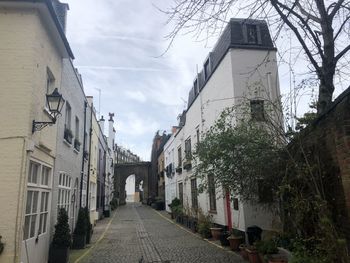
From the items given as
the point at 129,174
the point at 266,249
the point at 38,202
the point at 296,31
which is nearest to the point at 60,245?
the point at 38,202

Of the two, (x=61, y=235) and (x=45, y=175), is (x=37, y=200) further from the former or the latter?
(x=61, y=235)

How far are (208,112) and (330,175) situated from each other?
10.3 metres

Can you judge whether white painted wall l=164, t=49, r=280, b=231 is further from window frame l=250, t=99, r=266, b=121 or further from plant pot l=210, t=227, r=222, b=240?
plant pot l=210, t=227, r=222, b=240

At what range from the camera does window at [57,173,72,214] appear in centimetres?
1088

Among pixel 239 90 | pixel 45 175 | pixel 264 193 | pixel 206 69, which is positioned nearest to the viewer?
pixel 45 175

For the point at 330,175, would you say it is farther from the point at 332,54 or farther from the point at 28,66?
the point at 28,66

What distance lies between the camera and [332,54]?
27.7 feet

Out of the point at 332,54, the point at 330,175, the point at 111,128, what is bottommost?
the point at 330,175

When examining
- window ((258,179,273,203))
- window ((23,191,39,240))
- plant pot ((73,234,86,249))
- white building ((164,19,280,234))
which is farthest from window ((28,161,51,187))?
window ((258,179,273,203))

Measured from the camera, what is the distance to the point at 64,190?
11.6 m

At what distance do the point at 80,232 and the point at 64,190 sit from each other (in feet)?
7.15

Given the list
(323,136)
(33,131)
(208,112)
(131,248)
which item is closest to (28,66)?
(33,131)

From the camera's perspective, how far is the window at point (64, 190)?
1088cm

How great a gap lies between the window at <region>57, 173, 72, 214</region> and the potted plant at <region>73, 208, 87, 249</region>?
2.87ft
